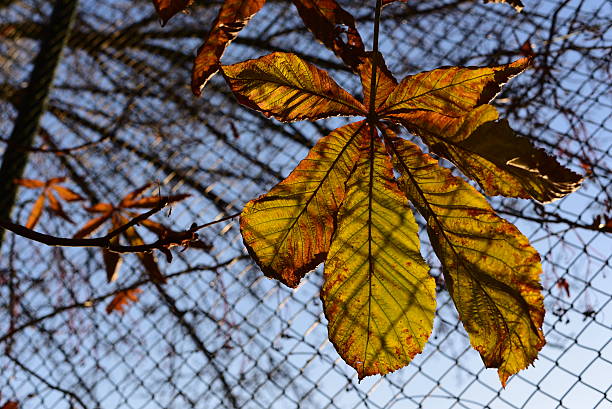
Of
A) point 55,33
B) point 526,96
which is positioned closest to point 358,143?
point 526,96

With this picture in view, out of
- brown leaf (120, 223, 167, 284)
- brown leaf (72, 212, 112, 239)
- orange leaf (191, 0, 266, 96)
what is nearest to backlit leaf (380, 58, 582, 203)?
orange leaf (191, 0, 266, 96)

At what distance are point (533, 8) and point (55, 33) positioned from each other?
4.60 feet

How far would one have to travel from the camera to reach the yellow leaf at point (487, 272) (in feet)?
1.13

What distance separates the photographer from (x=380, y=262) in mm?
375

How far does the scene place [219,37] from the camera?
0.44 meters

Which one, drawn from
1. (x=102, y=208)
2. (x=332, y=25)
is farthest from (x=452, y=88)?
(x=102, y=208)

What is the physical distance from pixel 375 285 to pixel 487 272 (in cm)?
8

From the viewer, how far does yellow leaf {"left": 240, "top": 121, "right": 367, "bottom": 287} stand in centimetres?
38

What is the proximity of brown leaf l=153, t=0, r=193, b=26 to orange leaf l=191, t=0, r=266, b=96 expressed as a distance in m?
0.03

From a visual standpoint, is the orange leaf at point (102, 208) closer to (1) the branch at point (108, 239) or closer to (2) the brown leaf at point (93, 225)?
(2) the brown leaf at point (93, 225)

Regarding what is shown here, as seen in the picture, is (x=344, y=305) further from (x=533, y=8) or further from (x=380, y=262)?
(x=533, y=8)

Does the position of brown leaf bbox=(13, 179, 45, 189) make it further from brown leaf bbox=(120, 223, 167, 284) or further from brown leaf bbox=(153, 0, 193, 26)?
brown leaf bbox=(153, 0, 193, 26)

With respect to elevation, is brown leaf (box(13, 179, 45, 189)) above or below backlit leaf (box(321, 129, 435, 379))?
above

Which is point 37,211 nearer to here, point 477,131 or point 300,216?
point 300,216
